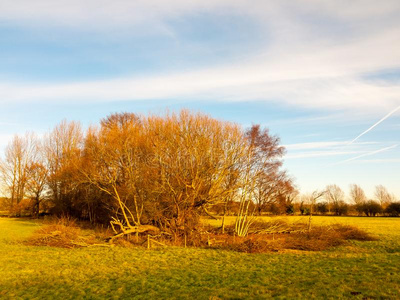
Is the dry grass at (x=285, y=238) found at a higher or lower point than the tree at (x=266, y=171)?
lower

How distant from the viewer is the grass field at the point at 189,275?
9.61 m

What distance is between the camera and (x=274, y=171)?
3416 centimetres

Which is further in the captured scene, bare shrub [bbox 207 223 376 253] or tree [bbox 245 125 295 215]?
tree [bbox 245 125 295 215]

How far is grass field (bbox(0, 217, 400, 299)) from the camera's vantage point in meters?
9.61

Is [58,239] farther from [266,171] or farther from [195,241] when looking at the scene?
[266,171]

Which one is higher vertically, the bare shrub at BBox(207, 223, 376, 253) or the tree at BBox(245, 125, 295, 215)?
the tree at BBox(245, 125, 295, 215)

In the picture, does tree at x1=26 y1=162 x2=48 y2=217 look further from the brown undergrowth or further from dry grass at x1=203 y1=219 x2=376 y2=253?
dry grass at x1=203 y1=219 x2=376 y2=253

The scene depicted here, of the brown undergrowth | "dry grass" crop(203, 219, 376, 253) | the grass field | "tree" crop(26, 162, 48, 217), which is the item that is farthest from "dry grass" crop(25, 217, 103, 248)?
"tree" crop(26, 162, 48, 217)

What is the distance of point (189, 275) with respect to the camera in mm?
12641

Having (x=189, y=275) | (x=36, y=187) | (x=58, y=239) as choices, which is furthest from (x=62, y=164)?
(x=189, y=275)

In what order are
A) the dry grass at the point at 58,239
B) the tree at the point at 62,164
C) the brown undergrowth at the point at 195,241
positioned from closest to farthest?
the brown undergrowth at the point at 195,241 < the dry grass at the point at 58,239 < the tree at the point at 62,164

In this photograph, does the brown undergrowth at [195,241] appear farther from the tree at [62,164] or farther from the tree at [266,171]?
the tree at [62,164]

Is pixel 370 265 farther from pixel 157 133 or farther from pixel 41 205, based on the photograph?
pixel 41 205

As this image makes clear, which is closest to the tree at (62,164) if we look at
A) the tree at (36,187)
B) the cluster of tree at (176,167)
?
the tree at (36,187)
